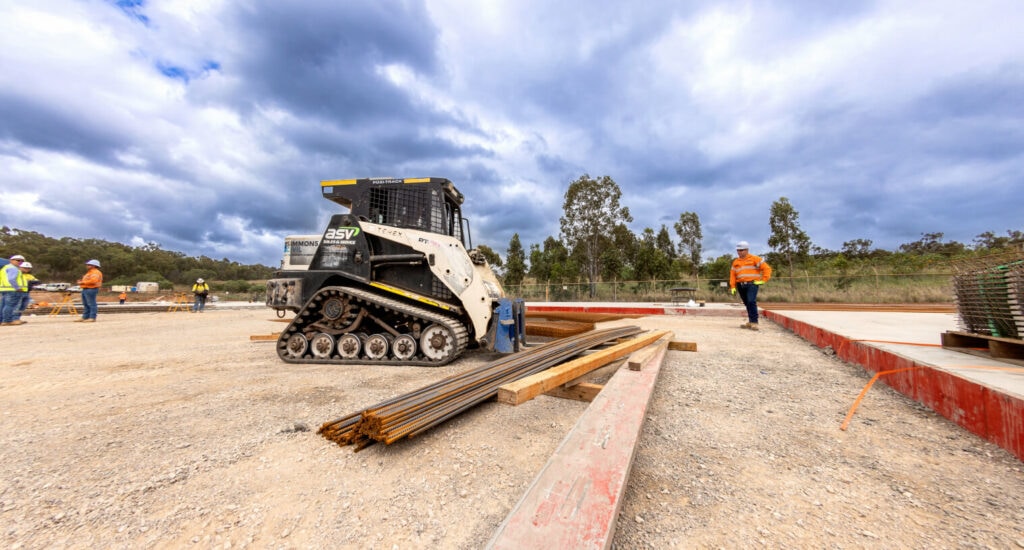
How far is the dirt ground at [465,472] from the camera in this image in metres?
1.33

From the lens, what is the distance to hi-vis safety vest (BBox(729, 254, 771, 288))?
668 cm

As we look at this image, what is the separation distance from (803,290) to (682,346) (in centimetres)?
1722

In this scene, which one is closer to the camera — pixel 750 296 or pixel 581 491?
pixel 581 491

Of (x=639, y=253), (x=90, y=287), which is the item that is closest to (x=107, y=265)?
(x=90, y=287)

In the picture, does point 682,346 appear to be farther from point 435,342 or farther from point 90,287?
point 90,287

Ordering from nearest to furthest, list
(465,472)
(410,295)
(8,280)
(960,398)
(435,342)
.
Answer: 1. (465,472)
2. (960,398)
3. (435,342)
4. (410,295)
5. (8,280)

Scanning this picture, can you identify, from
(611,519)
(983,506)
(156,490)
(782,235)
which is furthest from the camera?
(782,235)

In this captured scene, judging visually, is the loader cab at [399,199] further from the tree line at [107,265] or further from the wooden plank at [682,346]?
the tree line at [107,265]

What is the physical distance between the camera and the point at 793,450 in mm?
1964

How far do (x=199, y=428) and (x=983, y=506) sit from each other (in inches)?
166

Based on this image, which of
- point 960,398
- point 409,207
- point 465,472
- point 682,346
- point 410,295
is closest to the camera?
point 465,472

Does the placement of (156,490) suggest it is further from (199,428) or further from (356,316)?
(356,316)

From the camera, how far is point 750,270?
266 inches

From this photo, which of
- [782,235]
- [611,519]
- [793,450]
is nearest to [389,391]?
[611,519]
